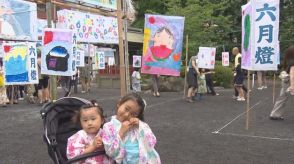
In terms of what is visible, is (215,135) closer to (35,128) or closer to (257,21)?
(257,21)

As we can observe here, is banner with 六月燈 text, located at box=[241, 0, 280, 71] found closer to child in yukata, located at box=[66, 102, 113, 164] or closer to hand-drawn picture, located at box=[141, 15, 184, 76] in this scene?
hand-drawn picture, located at box=[141, 15, 184, 76]

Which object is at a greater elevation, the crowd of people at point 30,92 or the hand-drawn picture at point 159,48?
the hand-drawn picture at point 159,48

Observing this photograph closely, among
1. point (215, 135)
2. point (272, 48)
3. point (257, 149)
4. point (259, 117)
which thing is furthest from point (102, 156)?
point (259, 117)

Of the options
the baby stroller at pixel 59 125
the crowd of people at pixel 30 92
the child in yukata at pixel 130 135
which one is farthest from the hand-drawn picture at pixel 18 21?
the child in yukata at pixel 130 135

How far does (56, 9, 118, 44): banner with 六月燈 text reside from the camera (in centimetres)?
1853

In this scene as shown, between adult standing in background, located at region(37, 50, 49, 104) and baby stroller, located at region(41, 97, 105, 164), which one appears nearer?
baby stroller, located at region(41, 97, 105, 164)

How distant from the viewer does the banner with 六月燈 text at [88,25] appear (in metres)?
18.5

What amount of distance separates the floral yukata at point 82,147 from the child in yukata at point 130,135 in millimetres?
145

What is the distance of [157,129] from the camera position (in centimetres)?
838

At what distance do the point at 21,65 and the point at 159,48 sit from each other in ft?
12.7

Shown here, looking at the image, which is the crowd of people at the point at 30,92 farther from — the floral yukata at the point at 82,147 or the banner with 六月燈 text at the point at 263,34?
the floral yukata at the point at 82,147

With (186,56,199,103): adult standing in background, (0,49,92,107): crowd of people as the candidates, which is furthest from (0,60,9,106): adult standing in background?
(186,56,199,103): adult standing in background

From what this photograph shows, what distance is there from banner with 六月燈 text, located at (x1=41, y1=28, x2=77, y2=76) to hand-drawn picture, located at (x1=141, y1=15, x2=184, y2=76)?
14.6 ft

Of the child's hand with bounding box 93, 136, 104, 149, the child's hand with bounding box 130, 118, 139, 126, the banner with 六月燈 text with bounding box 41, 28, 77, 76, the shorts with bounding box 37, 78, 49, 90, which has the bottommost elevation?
the shorts with bounding box 37, 78, 49, 90
